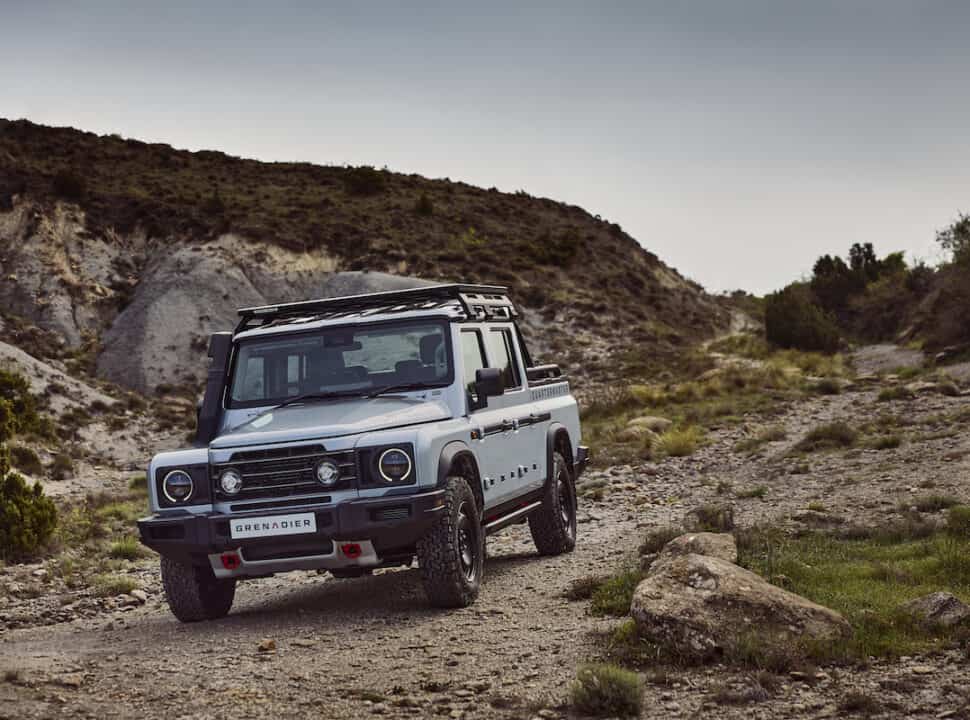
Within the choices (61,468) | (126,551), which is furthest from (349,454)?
(61,468)

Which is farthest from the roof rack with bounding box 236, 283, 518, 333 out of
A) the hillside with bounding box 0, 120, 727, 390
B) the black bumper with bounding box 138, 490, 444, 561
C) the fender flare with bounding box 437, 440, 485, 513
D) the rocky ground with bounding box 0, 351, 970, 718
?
the hillside with bounding box 0, 120, 727, 390

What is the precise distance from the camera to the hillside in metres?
46.4

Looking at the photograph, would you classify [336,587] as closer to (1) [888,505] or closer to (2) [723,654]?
(2) [723,654]

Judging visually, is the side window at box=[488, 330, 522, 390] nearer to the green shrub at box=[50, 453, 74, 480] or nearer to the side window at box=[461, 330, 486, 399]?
the side window at box=[461, 330, 486, 399]

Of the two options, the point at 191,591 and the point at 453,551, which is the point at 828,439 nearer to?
the point at 453,551

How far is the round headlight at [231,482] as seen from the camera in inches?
353

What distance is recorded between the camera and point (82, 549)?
1638 centimetres

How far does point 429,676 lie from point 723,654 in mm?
1821

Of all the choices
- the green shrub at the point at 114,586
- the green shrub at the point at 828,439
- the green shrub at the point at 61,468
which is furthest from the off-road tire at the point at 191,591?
the green shrub at the point at 61,468

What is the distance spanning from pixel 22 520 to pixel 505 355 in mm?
7853

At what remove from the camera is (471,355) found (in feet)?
34.4

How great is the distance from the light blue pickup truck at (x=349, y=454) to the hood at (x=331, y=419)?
2cm

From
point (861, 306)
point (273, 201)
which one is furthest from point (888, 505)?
point (861, 306)

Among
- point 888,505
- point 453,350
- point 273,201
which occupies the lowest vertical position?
point 888,505
